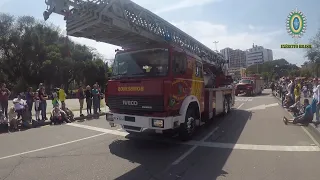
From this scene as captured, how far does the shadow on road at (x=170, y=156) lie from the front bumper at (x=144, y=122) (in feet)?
2.07

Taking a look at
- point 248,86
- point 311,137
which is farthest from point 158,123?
point 248,86

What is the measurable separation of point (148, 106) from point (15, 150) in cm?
396

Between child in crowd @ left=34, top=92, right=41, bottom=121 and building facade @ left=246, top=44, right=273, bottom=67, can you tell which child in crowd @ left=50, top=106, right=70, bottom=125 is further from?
building facade @ left=246, top=44, right=273, bottom=67

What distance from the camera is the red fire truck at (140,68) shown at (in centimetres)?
599

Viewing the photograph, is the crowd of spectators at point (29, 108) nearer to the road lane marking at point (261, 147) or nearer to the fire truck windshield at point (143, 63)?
the fire truck windshield at point (143, 63)

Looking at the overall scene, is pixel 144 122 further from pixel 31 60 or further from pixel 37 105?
pixel 31 60

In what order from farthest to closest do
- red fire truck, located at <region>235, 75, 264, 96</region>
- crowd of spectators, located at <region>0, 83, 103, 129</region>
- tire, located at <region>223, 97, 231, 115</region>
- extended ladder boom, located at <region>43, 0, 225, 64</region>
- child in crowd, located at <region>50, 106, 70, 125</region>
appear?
red fire truck, located at <region>235, 75, 264, 96</region>, tire, located at <region>223, 97, 231, 115</region>, child in crowd, located at <region>50, 106, 70, 125</region>, crowd of spectators, located at <region>0, 83, 103, 129</region>, extended ladder boom, located at <region>43, 0, 225, 64</region>

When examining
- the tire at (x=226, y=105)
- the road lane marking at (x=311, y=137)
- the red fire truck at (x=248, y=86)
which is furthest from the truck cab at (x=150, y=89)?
the red fire truck at (x=248, y=86)

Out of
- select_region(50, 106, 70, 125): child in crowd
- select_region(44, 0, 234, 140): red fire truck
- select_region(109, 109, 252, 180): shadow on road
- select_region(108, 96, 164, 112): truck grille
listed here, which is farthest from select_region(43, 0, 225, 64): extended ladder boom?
select_region(50, 106, 70, 125): child in crowd

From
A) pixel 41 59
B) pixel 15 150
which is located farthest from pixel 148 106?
pixel 41 59

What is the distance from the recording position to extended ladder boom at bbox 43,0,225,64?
19.1 ft

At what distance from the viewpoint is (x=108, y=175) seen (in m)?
4.96

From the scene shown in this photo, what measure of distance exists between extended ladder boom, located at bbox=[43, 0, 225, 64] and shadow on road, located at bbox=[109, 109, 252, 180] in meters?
2.99

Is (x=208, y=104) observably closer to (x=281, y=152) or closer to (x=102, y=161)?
(x=281, y=152)
